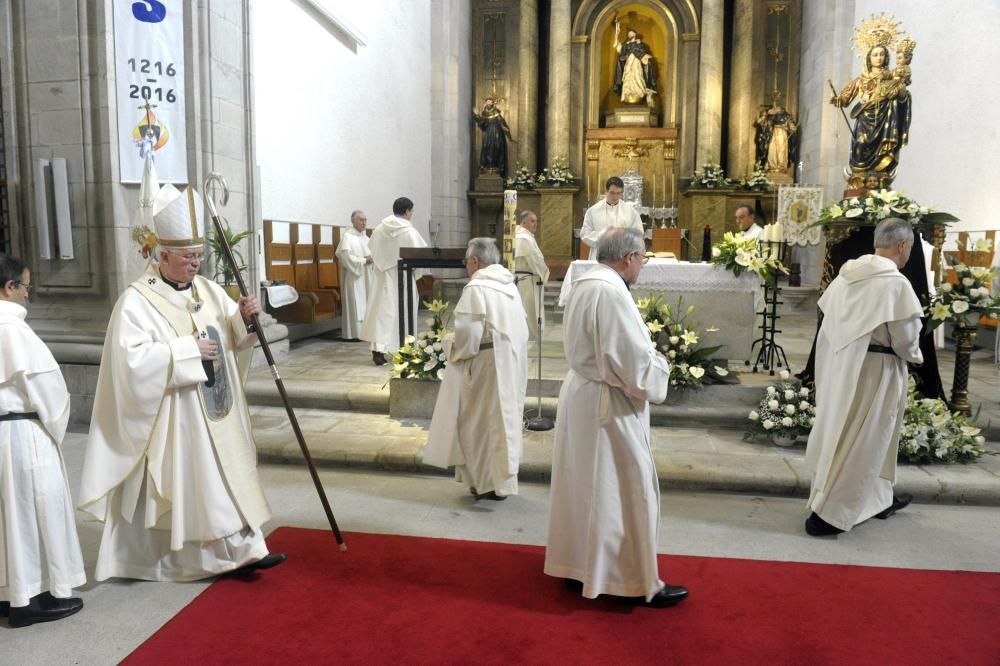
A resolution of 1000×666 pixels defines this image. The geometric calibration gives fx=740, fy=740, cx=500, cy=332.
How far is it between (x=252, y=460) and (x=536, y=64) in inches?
518

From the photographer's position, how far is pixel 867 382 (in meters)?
3.95

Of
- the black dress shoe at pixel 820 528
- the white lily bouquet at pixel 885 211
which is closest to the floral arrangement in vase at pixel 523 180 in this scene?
the white lily bouquet at pixel 885 211

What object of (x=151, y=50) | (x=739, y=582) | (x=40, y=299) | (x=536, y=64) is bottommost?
(x=739, y=582)

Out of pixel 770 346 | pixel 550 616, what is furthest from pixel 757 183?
pixel 550 616

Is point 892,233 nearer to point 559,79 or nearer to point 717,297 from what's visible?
point 717,297

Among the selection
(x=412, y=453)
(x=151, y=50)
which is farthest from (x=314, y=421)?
(x=151, y=50)

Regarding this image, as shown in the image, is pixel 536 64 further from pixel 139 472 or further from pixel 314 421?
pixel 139 472

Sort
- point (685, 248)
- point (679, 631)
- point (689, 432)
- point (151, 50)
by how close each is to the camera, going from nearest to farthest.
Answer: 1. point (679, 631)
2. point (689, 432)
3. point (151, 50)
4. point (685, 248)

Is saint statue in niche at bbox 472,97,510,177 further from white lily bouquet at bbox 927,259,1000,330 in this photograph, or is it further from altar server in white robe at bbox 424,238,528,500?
altar server in white robe at bbox 424,238,528,500

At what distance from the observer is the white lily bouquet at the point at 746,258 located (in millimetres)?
6449

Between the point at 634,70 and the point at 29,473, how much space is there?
1387 cm

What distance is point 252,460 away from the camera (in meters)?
3.53

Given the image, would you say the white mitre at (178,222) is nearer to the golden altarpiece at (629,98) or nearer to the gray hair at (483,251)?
the gray hair at (483,251)

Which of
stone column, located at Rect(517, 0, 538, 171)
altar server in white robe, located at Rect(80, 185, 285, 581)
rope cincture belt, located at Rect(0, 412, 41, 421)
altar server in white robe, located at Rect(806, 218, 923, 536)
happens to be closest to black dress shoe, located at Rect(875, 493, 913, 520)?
altar server in white robe, located at Rect(806, 218, 923, 536)
